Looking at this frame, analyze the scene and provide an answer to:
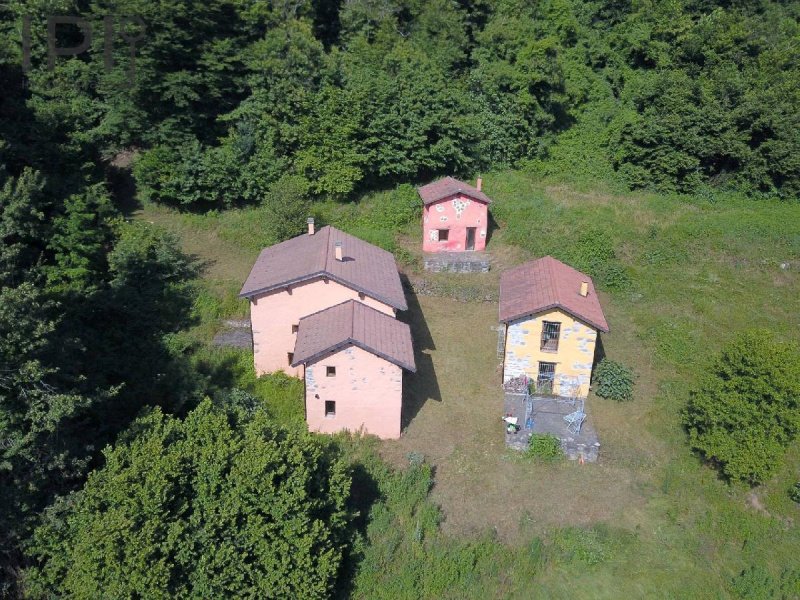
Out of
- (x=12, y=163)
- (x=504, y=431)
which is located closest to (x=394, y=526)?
(x=504, y=431)

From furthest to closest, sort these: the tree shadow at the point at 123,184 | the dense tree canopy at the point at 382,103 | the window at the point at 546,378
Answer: the tree shadow at the point at 123,184 < the dense tree canopy at the point at 382,103 < the window at the point at 546,378

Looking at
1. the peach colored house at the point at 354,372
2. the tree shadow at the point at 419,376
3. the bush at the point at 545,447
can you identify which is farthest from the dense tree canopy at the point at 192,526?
the bush at the point at 545,447

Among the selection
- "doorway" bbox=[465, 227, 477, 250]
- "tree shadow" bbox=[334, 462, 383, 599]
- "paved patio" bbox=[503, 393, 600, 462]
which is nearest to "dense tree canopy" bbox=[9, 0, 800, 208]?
"doorway" bbox=[465, 227, 477, 250]

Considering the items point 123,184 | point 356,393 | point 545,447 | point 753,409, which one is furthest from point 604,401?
point 123,184

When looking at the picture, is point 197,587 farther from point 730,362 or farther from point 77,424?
point 730,362

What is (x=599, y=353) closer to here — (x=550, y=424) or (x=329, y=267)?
(x=550, y=424)

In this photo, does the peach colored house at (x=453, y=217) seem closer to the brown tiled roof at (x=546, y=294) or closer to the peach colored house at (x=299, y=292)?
the brown tiled roof at (x=546, y=294)

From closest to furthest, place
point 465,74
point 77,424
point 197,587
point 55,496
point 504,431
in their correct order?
1. point 197,587
2. point 55,496
3. point 77,424
4. point 504,431
5. point 465,74
